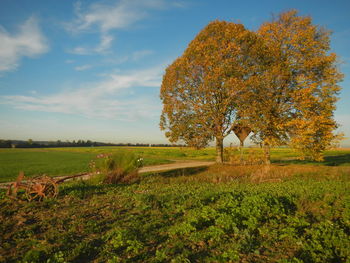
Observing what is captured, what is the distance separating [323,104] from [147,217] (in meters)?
20.8

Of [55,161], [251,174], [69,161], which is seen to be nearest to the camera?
[251,174]

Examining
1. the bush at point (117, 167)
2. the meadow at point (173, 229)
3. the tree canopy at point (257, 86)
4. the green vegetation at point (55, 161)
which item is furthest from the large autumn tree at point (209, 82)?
the meadow at point (173, 229)

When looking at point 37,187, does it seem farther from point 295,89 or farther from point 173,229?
point 295,89

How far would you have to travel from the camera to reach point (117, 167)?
1456 centimetres

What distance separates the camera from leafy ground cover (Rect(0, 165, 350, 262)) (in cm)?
504

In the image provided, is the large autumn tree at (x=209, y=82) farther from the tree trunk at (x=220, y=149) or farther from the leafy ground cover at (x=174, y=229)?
the leafy ground cover at (x=174, y=229)

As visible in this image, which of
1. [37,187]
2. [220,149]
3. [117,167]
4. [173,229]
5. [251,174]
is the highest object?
[220,149]

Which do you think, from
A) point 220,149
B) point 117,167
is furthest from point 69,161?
point 220,149

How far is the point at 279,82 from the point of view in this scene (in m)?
21.6

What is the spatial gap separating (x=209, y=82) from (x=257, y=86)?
4.80 metres

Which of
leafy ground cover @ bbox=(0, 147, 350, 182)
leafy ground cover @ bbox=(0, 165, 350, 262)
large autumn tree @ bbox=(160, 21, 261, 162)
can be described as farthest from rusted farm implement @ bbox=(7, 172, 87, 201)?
large autumn tree @ bbox=(160, 21, 261, 162)

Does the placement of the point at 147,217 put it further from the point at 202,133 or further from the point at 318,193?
the point at 202,133

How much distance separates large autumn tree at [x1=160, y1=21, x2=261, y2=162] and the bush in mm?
7892

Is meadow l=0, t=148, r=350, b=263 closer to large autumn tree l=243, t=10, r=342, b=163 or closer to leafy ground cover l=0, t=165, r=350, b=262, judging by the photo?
leafy ground cover l=0, t=165, r=350, b=262
